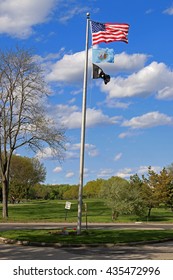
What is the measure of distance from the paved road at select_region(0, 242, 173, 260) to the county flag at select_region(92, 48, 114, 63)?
8.07 metres

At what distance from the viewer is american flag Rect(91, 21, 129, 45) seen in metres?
18.9

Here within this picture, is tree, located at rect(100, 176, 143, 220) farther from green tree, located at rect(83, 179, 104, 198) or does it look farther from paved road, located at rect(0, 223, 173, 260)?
green tree, located at rect(83, 179, 104, 198)

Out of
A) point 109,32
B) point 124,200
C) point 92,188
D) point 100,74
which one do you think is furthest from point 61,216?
point 92,188

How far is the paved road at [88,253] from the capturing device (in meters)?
13.4

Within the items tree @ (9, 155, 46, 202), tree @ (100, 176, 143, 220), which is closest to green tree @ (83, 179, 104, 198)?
tree @ (9, 155, 46, 202)

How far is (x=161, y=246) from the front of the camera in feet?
55.6

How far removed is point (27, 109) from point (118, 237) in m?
19.2

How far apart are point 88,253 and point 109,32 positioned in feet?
31.7

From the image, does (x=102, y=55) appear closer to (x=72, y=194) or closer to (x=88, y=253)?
(x=88, y=253)

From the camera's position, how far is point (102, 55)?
1923 cm

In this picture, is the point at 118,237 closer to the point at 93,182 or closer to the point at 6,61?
the point at 6,61

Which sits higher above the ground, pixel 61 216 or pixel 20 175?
pixel 20 175

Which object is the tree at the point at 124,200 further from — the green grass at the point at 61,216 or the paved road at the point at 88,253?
the paved road at the point at 88,253
